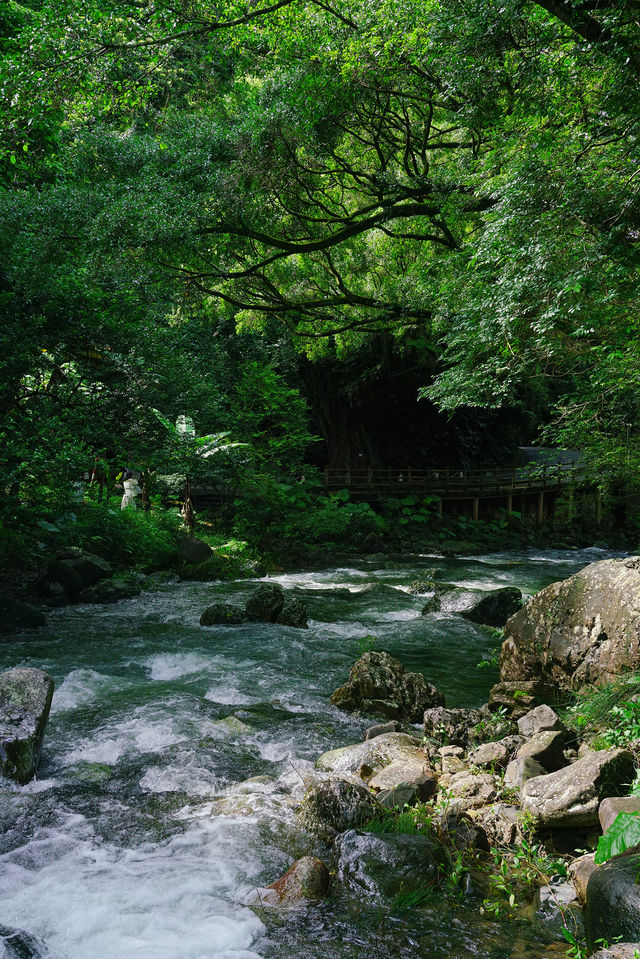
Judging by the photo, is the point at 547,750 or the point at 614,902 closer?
the point at 614,902

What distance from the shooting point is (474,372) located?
884cm

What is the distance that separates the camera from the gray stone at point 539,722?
5.07m

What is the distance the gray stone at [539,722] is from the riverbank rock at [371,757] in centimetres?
87

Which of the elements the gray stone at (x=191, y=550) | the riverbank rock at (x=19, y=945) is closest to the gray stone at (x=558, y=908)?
the riverbank rock at (x=19, y=945)

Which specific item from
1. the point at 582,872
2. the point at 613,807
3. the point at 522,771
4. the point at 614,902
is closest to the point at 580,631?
the point at 522,771

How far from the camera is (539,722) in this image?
17.0 feet

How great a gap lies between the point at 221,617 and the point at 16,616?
10.3 ft

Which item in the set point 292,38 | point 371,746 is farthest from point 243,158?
point 371,746

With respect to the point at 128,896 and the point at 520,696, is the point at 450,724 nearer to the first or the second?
the point at 520,696

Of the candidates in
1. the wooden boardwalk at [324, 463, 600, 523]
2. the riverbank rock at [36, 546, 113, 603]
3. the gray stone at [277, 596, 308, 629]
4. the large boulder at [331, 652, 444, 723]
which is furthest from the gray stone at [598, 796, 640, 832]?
the wooden boardwalk at [324, 463, 600, 523]

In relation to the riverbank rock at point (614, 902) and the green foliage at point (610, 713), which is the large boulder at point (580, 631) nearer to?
the green foliage at point (610, 713)

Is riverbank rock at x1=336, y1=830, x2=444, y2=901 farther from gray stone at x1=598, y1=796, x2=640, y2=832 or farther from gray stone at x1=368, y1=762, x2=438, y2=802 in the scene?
gray stone at x1=598, y1=796, x2=640, y2=832

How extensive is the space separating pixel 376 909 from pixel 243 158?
11864 millimetres

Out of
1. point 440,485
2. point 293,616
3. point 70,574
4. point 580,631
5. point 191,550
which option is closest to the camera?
point 580,631
